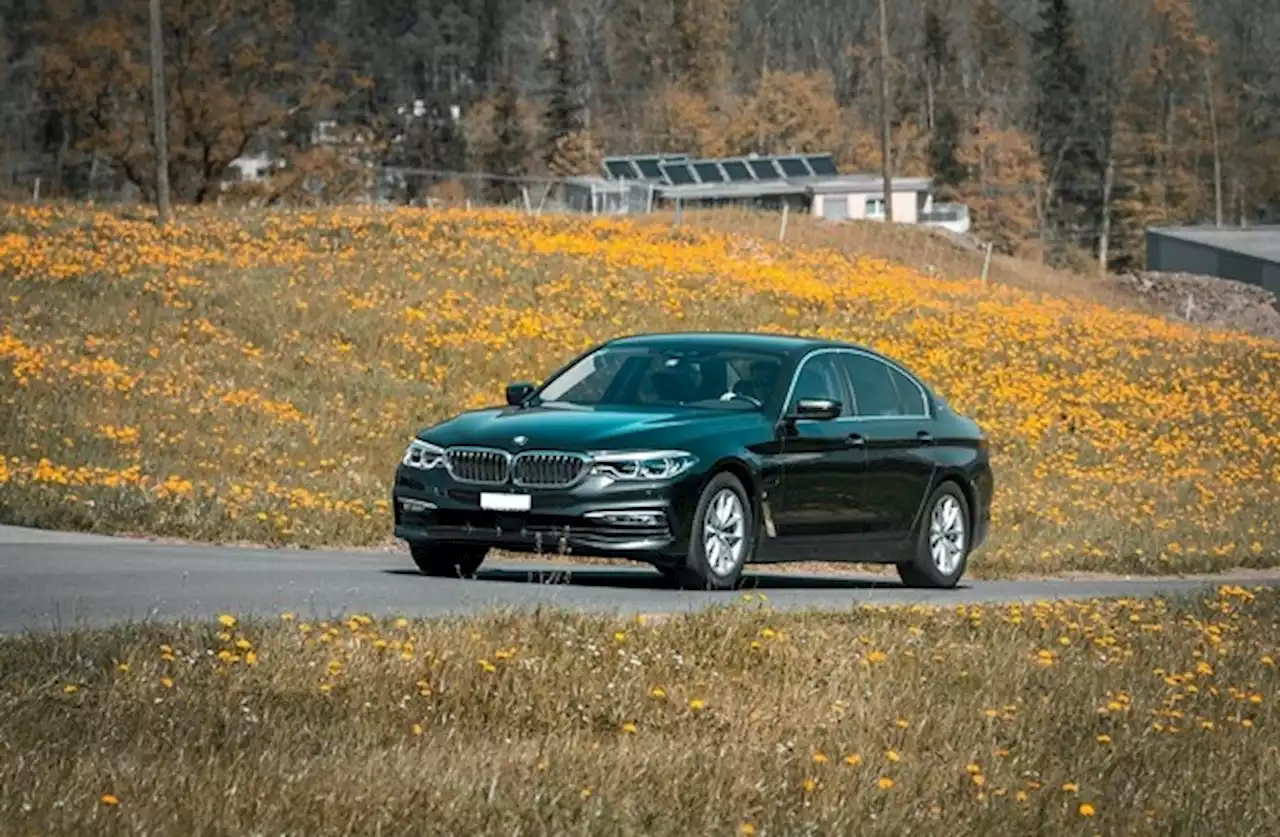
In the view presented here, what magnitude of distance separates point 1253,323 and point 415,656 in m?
67.4

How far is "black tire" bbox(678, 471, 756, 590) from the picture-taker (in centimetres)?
1420

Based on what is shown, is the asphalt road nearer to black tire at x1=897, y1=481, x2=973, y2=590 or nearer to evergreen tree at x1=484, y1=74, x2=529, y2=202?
black tire at x1=897, y1=481, x2=973, y2=590

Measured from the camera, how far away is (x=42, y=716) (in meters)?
7.74

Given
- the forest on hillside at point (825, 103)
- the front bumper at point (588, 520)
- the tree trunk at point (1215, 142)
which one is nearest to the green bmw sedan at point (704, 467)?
the front bumper at point (588, 520)

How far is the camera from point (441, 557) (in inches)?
585

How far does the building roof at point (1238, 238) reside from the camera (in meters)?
93.4

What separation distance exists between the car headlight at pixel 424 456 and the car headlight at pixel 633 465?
0.94m

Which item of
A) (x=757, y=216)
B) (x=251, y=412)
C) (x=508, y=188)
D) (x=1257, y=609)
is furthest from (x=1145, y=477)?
(x=508, y=188)

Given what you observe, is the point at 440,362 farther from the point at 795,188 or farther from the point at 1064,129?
the point at 1064,129

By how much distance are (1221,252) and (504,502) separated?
8330 cm

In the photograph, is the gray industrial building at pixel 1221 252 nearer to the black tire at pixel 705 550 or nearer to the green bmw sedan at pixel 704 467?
the green bmw sedan at pixel 704 467

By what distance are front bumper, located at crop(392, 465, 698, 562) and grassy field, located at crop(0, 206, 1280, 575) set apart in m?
3.91

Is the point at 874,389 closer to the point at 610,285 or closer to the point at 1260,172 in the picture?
the point at 610,285

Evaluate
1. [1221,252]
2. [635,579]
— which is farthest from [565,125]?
[635,579]
